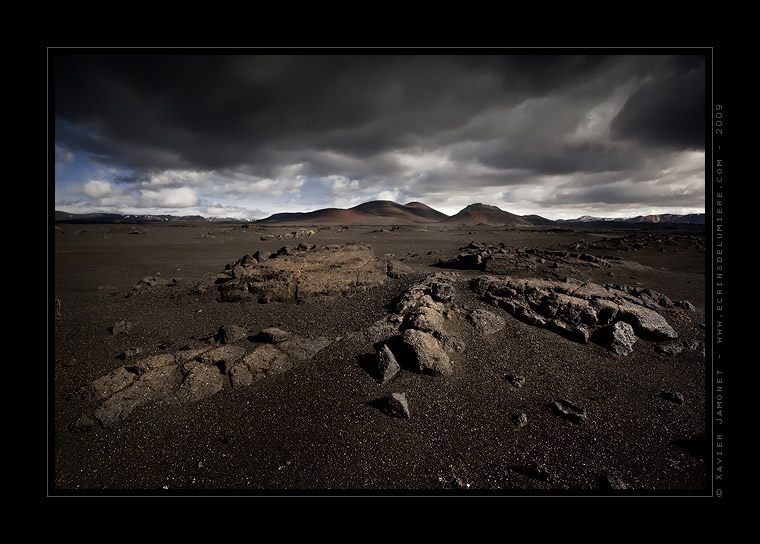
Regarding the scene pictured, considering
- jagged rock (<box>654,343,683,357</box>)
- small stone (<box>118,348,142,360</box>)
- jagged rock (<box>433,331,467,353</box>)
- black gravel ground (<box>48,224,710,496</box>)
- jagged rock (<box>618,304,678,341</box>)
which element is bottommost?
black gravel ground (<box>48,224,710,496</box>)

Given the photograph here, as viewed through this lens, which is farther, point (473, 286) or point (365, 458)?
point (473, 286)

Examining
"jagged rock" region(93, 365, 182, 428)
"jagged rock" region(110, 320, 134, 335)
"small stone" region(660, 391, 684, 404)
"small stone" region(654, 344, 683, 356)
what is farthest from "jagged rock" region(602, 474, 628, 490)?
"jagged rock" region(110, 320, 134, 335)

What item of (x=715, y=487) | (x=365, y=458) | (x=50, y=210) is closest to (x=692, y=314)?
(x=715, y=487)

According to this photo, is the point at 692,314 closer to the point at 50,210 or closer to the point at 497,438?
the point at 497,438

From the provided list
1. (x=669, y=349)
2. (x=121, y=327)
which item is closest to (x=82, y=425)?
(x=121, y=327)

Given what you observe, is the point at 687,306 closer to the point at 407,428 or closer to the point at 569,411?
the point at 569,411

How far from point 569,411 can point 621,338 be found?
2477 mm

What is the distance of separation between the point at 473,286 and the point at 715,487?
15.2ft

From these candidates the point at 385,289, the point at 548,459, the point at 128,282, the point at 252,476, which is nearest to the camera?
the point at 252,476

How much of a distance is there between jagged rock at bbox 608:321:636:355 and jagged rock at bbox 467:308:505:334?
1.85m

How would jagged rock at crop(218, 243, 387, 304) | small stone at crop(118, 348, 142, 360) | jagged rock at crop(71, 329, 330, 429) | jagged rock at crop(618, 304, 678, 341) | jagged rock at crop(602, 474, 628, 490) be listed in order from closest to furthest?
jagged rock at crop(602, 474, 628, 490) < jagged rock at crop(71, 329, 330, 429) < small stone at crop(118, 348, 142, 360) < jagged rock at crop(618, 304, 678, 341) < jagged rock at crop(218, 243, 387, 304)

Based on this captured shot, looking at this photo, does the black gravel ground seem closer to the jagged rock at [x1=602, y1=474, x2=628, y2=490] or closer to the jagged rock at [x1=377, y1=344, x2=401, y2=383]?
the jagged rock at [x1=602, y1=474, x2=628, y2=490]

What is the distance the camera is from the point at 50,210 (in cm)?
243

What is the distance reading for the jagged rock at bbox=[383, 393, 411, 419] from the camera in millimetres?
3307
